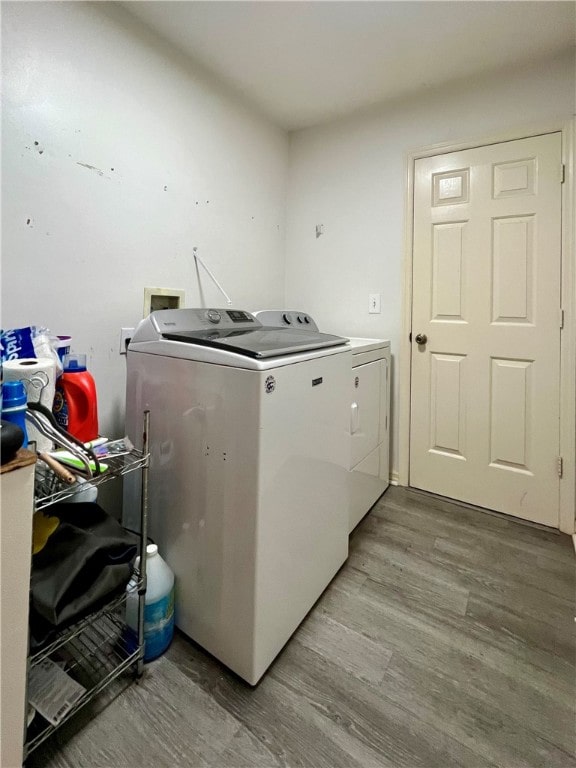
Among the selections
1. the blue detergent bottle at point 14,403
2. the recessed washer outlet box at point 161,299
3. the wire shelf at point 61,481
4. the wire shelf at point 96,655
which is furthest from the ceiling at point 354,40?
the wire shelf at point 96,655

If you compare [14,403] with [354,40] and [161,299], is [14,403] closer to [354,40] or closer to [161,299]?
[161,299]

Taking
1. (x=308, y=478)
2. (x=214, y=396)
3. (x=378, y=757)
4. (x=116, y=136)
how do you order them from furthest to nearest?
(x=116, y=136) → (x=308, y=478) → (x=214, y=396) → (x=378, y=757)

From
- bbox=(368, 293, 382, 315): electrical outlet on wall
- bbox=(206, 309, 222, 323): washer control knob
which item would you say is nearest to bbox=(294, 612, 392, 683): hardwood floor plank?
bbox=(206, 309, 222, 323): washer control knob

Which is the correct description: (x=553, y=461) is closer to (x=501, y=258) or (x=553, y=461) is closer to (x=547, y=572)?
(x=547, y=572)

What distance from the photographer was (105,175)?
4.79 feet

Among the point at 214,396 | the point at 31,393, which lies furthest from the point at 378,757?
A: the point at 31,393

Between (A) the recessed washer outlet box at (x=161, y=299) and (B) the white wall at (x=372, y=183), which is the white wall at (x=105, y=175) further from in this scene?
(B) the white wall at (x=372, y=183)

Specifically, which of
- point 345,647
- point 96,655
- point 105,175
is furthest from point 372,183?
point 96,655

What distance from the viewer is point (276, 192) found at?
2.47 m

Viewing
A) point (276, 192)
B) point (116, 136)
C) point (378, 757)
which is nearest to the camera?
point (378, 757)

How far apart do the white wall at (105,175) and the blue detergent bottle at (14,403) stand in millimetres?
612

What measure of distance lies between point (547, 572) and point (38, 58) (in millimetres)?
2774

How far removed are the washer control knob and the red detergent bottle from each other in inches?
20.1

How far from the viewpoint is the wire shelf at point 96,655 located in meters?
0.94
